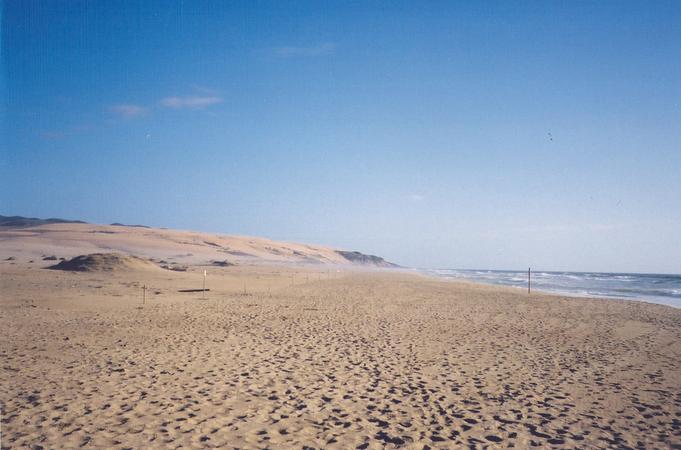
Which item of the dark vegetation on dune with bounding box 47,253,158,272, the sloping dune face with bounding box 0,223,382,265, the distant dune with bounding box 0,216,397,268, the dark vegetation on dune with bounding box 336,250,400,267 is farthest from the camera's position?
the dark vegetation on dune with bounding box 336,250,400,267

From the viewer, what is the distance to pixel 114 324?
45.2 ft

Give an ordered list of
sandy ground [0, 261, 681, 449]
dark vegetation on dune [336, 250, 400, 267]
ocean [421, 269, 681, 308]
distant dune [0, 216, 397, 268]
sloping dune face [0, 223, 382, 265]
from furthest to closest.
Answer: dark vegetation on dune [336, 250, 400, 267], sloping dune face [0, 223, 382, 265], distant dune [0, 216, 397, 268], ocean [421, 269, 681, 308], sandy ground [0, 261, 681, 449]

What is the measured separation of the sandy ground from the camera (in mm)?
5973

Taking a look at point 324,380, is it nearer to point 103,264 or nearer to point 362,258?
point 103,264

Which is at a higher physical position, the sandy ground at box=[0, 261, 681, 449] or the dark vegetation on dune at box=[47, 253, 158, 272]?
the dark vegetation on dune at box=[47, 253, 158, 272]

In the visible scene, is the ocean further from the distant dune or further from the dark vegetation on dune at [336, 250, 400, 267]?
the dark vegetation on dune at [336, 250, 400, 267]

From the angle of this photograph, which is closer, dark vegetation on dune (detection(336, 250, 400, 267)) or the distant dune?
the distant dune

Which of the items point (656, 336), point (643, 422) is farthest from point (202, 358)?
point (656, 336)

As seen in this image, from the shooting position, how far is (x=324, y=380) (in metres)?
8.45

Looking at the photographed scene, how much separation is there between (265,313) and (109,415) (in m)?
11.4

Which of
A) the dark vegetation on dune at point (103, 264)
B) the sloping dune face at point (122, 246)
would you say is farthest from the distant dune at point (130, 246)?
the dark vegetation on dune at point (103, 264)

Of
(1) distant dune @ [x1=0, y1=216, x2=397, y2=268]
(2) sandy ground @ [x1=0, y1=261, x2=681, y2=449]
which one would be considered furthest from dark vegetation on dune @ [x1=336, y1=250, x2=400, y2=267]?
(2) sandy ground @ [x1=0, y1=261, x2=681, y2=449]

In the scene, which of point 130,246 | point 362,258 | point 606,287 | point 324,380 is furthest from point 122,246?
point 362,258

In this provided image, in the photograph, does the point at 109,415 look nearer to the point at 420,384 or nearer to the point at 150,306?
Result: the point at 420,384
